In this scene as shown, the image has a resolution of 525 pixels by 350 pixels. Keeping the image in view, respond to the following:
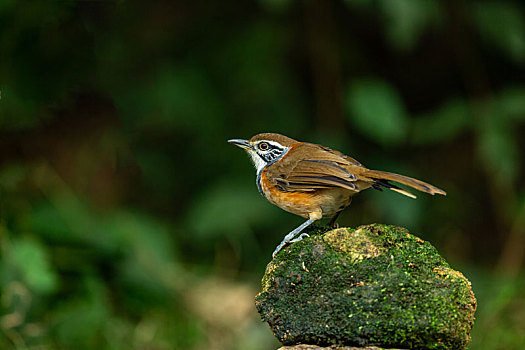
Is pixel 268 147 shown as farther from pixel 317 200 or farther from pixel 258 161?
pixel 317 200

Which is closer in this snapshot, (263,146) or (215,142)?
(263,146)

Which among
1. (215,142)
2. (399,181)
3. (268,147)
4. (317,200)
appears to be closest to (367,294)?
(399,181)

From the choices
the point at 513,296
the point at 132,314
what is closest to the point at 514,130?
the point at 513,296

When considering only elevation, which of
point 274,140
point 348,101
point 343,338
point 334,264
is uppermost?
point 348,101

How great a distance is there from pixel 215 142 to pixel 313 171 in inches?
154

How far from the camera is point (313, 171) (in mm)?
3844

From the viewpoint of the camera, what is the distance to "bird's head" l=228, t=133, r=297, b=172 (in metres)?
4.24

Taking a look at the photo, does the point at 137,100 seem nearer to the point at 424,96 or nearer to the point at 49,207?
the point at 49,207

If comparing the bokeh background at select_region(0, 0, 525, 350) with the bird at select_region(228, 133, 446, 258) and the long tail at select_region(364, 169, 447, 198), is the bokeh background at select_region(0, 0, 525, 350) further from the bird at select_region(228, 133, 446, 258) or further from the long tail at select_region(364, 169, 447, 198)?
the long tail at select_region(364, 169, 447, 198)

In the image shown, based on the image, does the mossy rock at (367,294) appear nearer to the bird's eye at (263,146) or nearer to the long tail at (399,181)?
the long tail at (399,181)

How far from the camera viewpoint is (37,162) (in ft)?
25.5

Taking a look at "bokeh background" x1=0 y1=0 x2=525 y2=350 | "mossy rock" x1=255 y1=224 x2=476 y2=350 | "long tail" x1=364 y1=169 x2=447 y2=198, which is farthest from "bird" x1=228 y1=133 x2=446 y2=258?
"bokeh background" x1=0 y1=0 x2=525 y2=350

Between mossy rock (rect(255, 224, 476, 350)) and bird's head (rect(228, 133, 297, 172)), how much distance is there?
95 cm

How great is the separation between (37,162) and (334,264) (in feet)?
18.0
